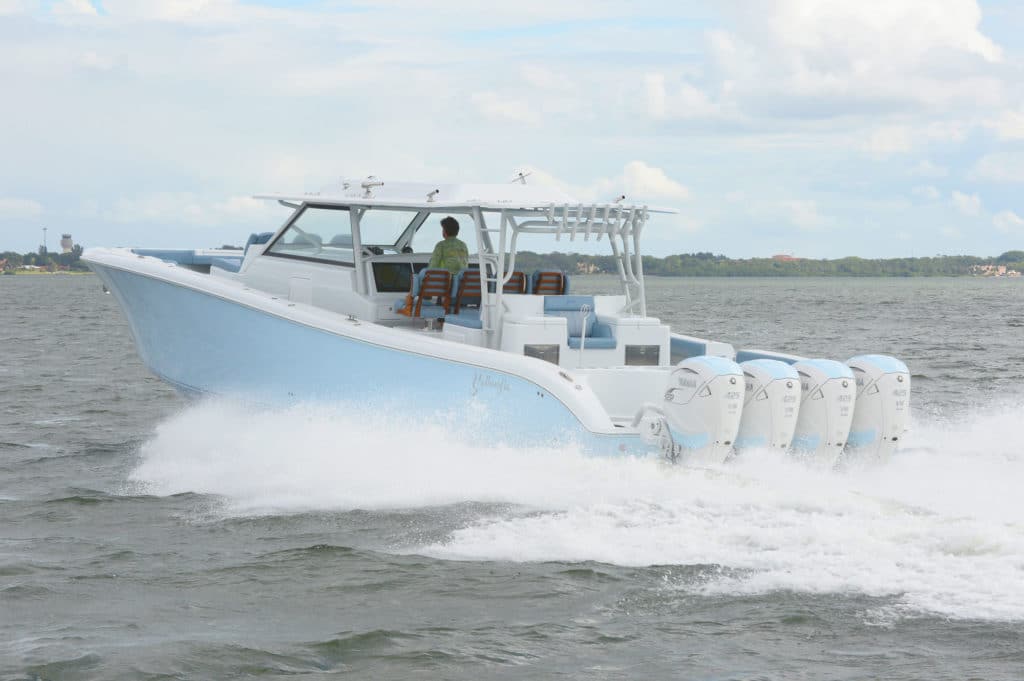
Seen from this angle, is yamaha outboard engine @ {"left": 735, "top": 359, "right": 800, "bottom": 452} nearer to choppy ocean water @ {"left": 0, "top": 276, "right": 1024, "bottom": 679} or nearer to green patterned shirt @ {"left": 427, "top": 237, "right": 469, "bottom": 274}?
choppy ocean water @ {"left": 0, "top": 276, "right": 1024, "bottom": 679}

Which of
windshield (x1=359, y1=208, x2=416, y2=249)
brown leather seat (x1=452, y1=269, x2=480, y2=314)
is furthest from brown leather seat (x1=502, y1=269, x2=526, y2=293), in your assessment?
windshield (x1=359, y1=208, x2=416, y2=249)

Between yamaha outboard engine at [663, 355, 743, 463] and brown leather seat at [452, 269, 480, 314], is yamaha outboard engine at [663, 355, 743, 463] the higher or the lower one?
the lower one

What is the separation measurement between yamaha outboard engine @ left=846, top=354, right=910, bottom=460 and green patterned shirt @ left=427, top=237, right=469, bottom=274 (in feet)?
10.8

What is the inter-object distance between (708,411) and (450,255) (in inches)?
121

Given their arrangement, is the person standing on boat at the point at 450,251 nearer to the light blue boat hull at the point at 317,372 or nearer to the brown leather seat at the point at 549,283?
the brown leather seat at the point at 549,283

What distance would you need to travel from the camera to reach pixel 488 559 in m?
6.64

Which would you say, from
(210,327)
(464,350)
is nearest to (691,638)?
(464,350)

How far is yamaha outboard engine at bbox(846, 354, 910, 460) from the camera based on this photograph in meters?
7.68

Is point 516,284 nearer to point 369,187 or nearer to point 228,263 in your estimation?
point 369,187

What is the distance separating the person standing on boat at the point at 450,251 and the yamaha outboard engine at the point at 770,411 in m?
2.98

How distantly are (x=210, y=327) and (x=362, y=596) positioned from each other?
3.80 m

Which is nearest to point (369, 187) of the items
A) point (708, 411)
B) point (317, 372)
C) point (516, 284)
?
point (516, 284)

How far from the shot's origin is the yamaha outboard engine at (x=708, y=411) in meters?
7.19

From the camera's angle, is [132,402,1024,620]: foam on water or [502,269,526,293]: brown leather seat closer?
[132,402,1024,620]: foam on water
